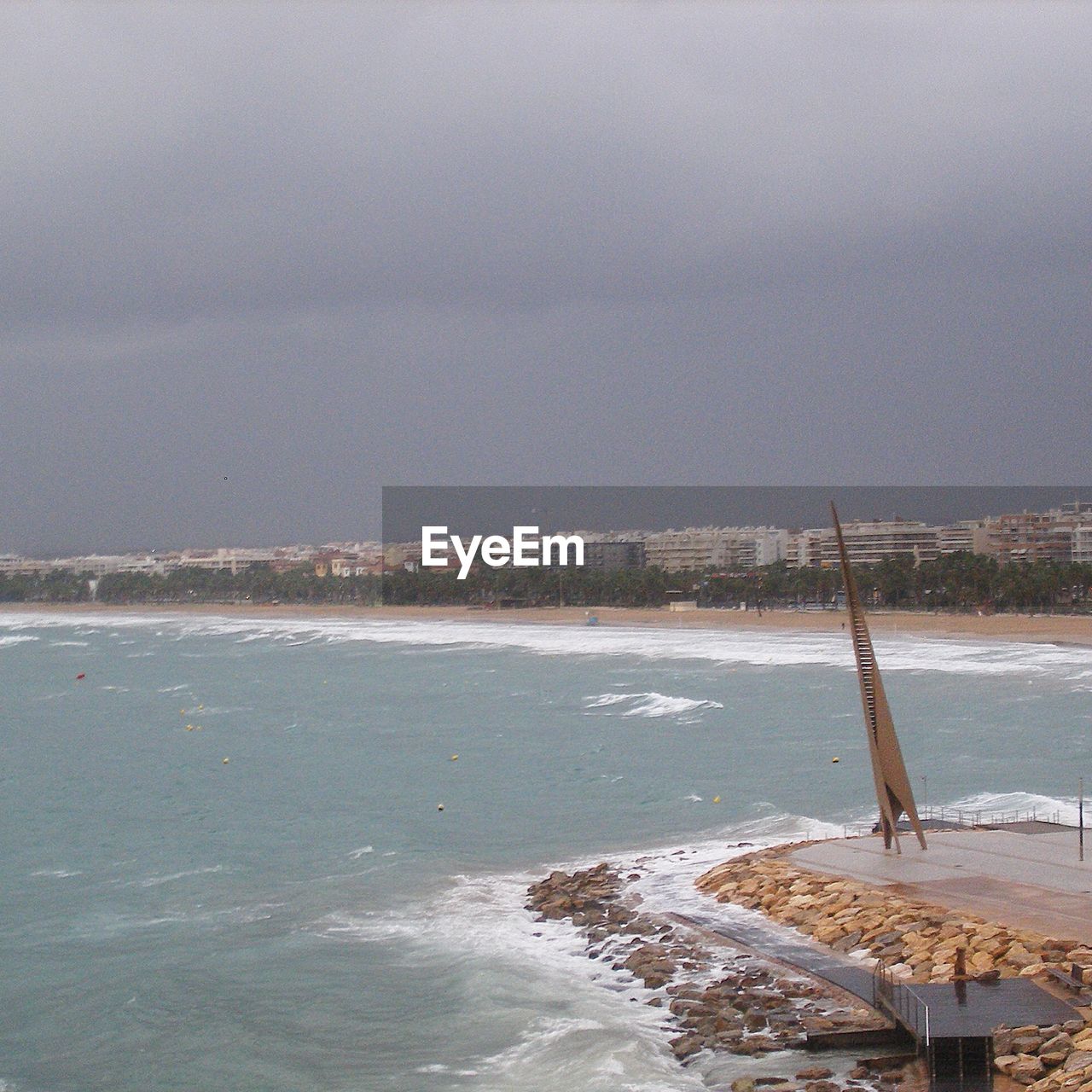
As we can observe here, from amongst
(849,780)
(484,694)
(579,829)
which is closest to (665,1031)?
(579,829)

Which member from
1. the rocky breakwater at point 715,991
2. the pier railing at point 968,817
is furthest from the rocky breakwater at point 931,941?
the pier railing at point 968,817

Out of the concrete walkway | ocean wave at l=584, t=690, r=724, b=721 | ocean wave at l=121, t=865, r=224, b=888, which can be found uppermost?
the concrete walkway

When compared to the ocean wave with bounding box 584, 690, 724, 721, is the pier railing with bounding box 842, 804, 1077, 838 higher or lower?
higher

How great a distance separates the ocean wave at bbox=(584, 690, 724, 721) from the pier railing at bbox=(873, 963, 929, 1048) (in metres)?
28.0

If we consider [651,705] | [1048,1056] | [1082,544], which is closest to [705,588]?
[1082,544]

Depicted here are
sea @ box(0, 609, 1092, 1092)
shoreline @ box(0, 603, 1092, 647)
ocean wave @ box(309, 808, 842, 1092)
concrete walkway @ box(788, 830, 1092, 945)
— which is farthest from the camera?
shoreline @ box(0, 603, 1092, 647)

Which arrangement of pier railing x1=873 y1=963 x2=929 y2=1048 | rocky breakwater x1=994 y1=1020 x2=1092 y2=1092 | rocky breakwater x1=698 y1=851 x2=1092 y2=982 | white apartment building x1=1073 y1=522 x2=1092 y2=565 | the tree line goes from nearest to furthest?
rocky breakwater x1=994 y1=1020 x2=1092 y2=1092 < pier railing x1=873 y1=963 x2=929 y2=1048 < rocky breakwater x1=698 y1=851 x2=1092 y2=982 < the tree line < white apartment building x1=1073 y1=522 x2=1092 y2=565

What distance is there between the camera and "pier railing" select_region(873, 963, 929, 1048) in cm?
1315

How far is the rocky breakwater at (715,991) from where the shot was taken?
13664mm

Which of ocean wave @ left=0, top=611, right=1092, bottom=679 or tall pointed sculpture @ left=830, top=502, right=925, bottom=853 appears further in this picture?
ocean wave @ left=0, top=611, right=1092, bottom=679

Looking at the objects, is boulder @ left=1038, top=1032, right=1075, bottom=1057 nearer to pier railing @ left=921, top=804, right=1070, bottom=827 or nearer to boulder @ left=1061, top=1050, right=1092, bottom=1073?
boulder @ left=1061, top=1050, right=1092, bottom=1073

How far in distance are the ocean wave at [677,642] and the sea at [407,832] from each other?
0.82m

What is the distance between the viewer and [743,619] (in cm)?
9650

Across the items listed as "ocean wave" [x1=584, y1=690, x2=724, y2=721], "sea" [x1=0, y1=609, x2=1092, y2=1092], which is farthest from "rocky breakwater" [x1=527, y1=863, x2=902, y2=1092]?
"ocean wave" [x1=584, y1=690, x2=724, y2=721]
